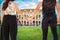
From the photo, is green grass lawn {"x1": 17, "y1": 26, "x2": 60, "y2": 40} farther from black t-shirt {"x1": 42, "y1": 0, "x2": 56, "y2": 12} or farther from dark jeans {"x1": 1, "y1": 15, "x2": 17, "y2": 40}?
black t-shirt {"x1": 42, "y1": 0, "x2": 56, "y2": 12}

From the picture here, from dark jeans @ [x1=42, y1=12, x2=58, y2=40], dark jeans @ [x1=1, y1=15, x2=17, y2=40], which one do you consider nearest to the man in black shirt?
dark jeans @ [x1=42, y1=12, x2=58, y2=40]

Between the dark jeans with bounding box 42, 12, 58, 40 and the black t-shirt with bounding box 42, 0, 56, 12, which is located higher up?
the black t-shirt with bounding box 42, 0, 56, 12

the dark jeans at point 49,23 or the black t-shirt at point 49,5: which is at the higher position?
the black t-shirt at point 49,5

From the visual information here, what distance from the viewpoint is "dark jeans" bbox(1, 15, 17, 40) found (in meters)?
2.48

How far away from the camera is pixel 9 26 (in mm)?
2496

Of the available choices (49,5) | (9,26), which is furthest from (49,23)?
(9,26)

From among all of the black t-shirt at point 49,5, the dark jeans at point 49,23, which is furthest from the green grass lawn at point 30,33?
the black t-shirt at point 49,5

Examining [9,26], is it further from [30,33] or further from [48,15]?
[48,15]

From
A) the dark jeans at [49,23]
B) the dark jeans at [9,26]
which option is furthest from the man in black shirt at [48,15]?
the dark jeans at [9,26]

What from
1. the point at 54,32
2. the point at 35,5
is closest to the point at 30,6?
the point at 35,5

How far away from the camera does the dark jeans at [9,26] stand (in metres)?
2.48

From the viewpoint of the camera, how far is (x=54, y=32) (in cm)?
248

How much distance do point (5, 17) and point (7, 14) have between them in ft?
0.15

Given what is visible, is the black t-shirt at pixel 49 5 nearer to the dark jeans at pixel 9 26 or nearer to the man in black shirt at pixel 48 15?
the man in black shirt at pixel 48 15
